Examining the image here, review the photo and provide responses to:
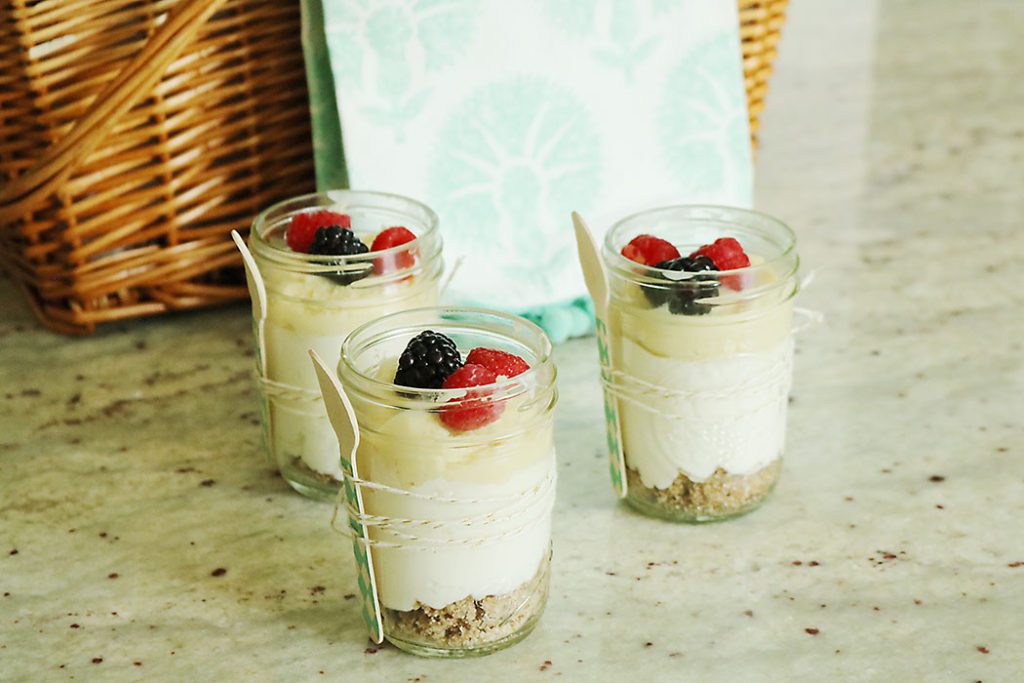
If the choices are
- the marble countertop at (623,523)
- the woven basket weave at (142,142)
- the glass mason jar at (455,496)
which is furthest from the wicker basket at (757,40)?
the glass mason jar at (455,496)

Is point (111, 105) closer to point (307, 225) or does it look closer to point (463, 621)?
point (307, 225)

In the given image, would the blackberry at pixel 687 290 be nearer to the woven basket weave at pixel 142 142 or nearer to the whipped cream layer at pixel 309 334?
the whipped cream layer at pixel 309 334

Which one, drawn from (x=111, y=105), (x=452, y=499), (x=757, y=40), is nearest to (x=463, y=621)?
(x=452, y=499)

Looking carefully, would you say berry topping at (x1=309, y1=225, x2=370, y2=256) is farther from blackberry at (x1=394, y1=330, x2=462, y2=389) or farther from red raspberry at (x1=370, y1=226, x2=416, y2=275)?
blackberry at (x1=394, y1=330, x2=462, y2=389)

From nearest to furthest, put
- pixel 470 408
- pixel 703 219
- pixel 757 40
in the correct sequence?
pixel 470 408 < pixel 703 219 < pixel 757 40

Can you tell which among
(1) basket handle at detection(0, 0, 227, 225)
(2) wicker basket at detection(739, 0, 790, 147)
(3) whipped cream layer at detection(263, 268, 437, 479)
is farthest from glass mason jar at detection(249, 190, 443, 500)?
(2) wicker basket at detection(739, 0, 790, 147)
